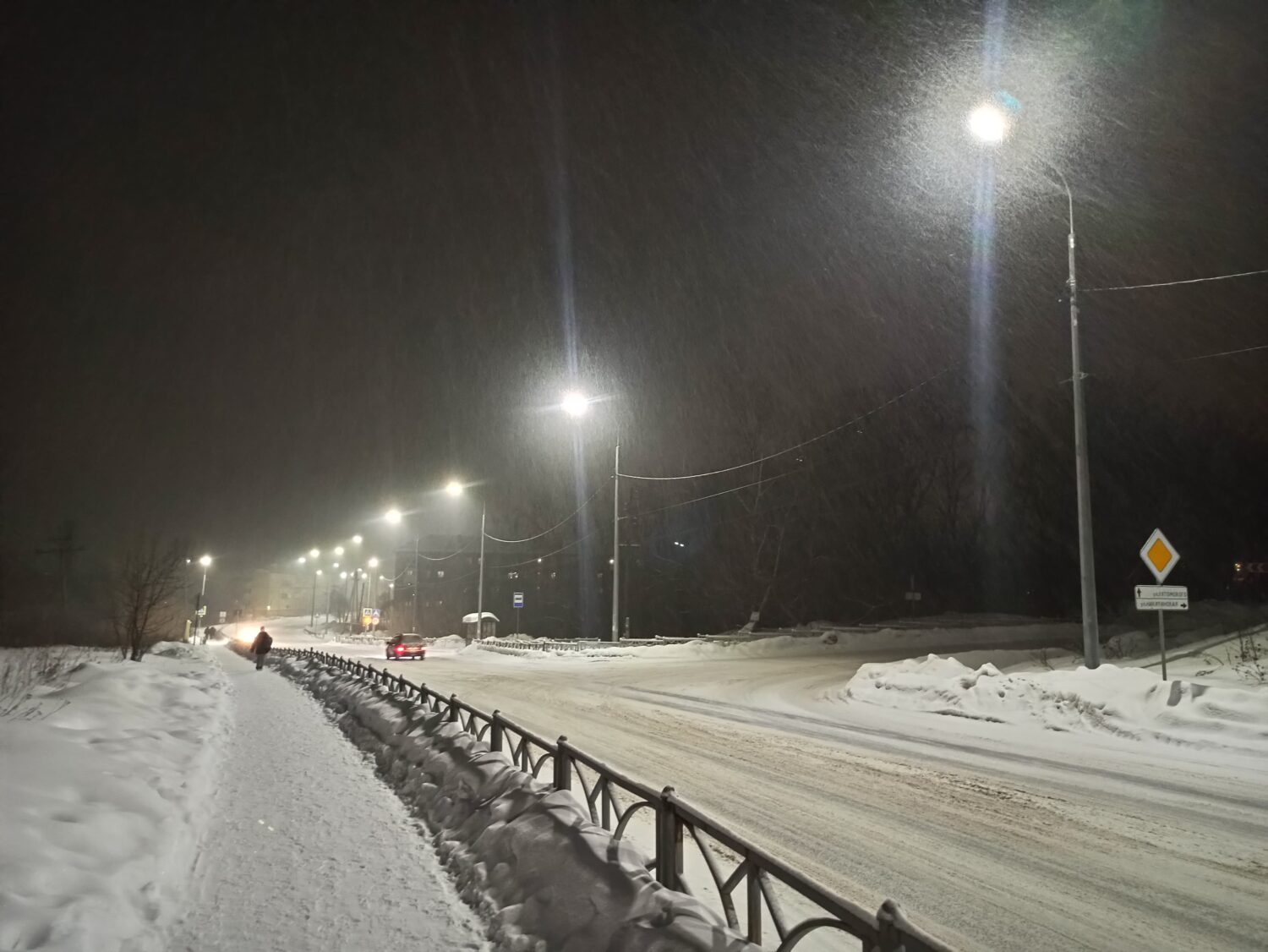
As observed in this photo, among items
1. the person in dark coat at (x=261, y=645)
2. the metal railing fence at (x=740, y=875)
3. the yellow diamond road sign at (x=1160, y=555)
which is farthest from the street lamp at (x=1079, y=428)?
the person in dark coat at (x=261, y=645)

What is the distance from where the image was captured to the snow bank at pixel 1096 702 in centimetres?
1185

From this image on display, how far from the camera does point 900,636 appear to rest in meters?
43.4

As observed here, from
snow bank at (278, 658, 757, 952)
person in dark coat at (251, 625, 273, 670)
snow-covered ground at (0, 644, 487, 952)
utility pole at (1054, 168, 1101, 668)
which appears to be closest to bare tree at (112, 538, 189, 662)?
person in dark coat at (251, 625, 273, 670)

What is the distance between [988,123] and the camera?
14.0 meters

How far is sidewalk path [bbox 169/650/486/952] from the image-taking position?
17.3 ft

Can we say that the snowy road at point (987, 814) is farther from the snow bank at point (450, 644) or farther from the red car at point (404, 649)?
the snow bank at point (450, 644)

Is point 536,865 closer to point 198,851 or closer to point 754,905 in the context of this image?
point 754,905

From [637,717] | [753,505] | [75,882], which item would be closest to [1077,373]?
[637,717]

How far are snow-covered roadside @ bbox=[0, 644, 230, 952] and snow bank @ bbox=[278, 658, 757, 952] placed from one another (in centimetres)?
216

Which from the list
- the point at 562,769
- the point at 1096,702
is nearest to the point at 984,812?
the point at 562,769

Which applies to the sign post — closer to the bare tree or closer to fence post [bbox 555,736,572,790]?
fence post [bbox 555,736,572,790]

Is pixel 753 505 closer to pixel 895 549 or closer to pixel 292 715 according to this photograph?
pixel 895 549

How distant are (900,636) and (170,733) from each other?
125ft

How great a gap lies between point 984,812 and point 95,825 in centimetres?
809
